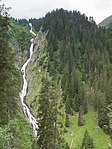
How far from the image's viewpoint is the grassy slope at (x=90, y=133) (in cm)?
8925

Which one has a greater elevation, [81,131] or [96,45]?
[96,45]

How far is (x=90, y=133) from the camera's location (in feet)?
321

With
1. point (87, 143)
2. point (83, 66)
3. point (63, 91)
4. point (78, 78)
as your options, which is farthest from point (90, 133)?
point (83, 66)

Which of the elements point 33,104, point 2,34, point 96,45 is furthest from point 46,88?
point 96,45

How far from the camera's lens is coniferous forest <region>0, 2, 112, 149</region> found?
1407 inches

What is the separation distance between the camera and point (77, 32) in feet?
627

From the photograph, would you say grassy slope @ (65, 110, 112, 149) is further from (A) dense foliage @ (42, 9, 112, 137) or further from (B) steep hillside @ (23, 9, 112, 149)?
(A) dense foliage @ (42, 9, 112, 137)

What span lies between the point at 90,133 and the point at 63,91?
34268 millimetres

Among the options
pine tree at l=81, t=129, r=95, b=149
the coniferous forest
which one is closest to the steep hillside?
the coniferous forest

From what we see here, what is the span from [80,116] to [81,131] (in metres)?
8.47

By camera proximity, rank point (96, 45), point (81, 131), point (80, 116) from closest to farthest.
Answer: point (81, 131) → point (80, 116) → point (96, 45)

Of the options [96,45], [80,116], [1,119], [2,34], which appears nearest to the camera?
[2,34]

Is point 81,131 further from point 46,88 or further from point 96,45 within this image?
point 96,45

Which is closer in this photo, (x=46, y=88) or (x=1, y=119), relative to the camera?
(x=1, y=119)
